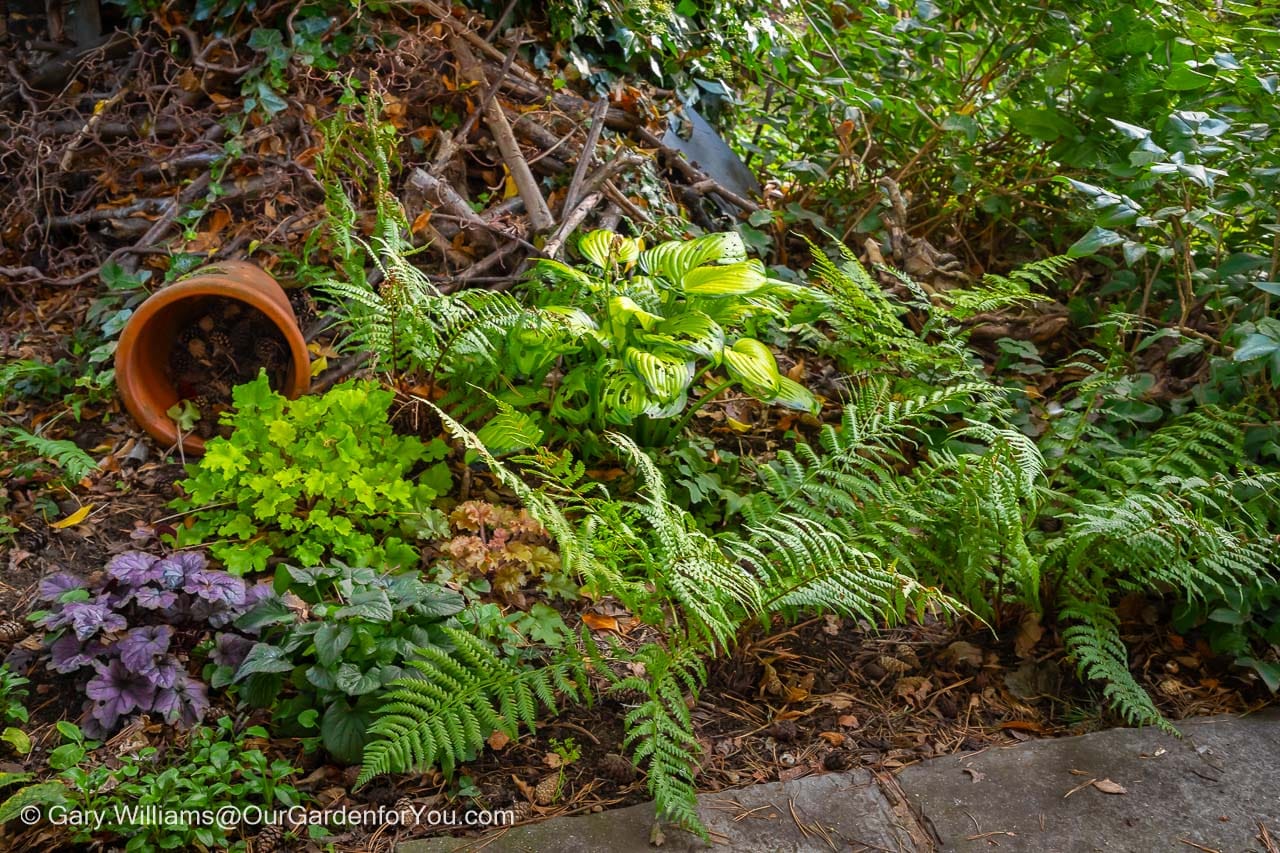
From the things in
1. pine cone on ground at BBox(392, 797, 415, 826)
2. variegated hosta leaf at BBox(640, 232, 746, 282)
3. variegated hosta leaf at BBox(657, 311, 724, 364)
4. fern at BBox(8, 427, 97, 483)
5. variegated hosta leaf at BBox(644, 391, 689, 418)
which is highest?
variegated hosta leaf at BBox(640, 232, 746, 282)

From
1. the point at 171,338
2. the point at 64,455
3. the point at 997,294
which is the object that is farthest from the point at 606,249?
the point at 64,455

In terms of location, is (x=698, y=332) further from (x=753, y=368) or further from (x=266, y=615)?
(x=266, y=615)

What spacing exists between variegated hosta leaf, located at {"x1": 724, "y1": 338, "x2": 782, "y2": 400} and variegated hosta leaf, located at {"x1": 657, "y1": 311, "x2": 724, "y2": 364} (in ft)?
0.18

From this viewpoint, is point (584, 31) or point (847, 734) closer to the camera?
point (847, 734)

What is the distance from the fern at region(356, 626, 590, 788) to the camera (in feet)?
6.14

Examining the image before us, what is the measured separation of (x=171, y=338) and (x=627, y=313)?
169 cm

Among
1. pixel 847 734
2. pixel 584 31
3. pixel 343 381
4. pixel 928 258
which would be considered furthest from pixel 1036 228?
pixel 343 381

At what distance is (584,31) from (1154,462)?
3.04 m

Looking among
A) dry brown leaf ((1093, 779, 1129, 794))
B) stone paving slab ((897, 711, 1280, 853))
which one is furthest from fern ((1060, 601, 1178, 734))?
dry brown leaf ((1093, 779, 1129, 794))

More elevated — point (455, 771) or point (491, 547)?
point (491, 547)

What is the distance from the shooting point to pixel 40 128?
3.92m

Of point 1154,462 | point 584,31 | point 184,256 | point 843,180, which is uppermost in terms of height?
point 584,31

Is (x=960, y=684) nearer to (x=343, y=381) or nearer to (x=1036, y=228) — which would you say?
(x=343, y=381)

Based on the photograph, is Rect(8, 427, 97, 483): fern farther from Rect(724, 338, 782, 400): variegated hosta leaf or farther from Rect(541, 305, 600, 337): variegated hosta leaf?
Rect(724, 338, 782, 400): variegated hosta leaf
